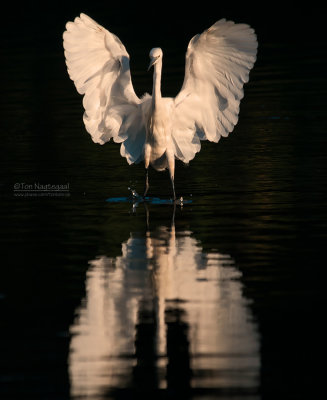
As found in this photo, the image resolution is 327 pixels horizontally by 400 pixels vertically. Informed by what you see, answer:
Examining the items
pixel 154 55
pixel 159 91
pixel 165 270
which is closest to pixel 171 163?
pixel 159 91

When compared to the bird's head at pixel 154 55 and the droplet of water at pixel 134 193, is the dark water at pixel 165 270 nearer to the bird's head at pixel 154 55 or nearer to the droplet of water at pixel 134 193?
the droplet of water at pixel 134 193

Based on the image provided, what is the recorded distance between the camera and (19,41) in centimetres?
3897

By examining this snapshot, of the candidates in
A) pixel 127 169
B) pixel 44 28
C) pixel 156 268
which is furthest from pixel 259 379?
pixel 44 28

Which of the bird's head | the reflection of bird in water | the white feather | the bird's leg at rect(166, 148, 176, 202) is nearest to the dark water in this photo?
the reflection of bird in water

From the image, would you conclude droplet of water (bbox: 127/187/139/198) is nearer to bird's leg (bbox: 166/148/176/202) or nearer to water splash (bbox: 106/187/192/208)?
water splash (bbox: 106/187/192/208)

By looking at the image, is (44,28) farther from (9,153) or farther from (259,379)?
(259,379)

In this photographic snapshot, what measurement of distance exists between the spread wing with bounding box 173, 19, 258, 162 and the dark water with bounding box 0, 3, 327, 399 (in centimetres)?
75

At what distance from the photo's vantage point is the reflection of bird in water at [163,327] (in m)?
8.30

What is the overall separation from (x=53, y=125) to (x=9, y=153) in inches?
119

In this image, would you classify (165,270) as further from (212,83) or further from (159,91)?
(212,83)

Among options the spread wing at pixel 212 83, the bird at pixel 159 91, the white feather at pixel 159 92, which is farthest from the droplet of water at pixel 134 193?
the spread wing at pixel 212 83

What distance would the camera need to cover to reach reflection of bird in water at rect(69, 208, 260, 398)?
8305 mm

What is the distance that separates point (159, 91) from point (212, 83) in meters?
0.81

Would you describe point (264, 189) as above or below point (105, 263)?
above
